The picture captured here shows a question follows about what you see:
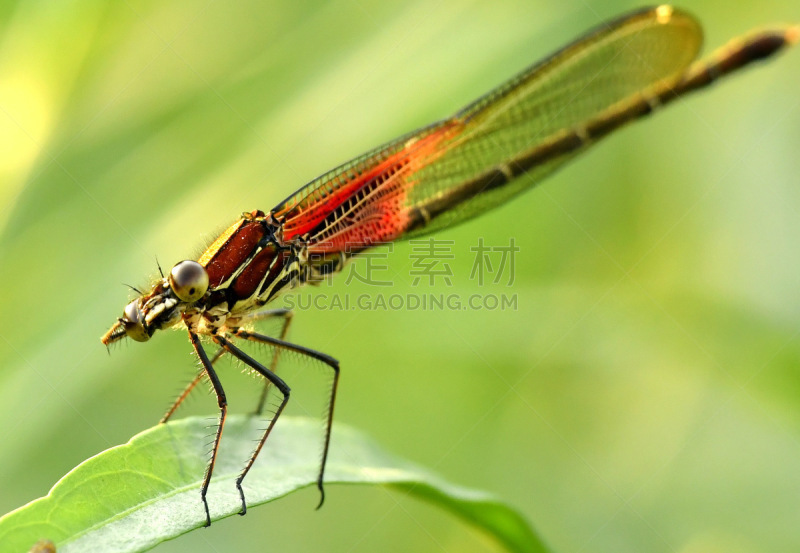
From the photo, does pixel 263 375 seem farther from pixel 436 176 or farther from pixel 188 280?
pixel 436 176

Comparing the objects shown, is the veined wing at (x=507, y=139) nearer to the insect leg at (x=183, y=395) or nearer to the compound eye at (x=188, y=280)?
the compound eye at (x=188, y=280)

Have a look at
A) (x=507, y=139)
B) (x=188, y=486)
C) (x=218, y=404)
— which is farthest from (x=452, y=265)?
(x=188, y=486)

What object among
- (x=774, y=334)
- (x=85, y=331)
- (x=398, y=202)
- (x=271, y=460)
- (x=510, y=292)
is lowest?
(x=774, y=334)

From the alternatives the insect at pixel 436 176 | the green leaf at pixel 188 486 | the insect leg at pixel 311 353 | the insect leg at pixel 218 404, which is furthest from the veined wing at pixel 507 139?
the green leaf at pixel 188 486

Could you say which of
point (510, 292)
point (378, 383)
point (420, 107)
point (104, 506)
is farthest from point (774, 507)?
point (104, 506)

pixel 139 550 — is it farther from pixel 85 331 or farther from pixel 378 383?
pixel 378 383

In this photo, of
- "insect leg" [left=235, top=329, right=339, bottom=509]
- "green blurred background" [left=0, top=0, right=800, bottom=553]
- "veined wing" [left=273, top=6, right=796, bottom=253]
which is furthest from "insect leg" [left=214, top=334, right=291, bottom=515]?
"veined wing" [left=273, top=6, right=796, bottom=253]

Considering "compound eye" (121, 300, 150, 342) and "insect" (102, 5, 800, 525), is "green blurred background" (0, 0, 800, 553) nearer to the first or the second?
"insect" (102, 5, 800, 525)
